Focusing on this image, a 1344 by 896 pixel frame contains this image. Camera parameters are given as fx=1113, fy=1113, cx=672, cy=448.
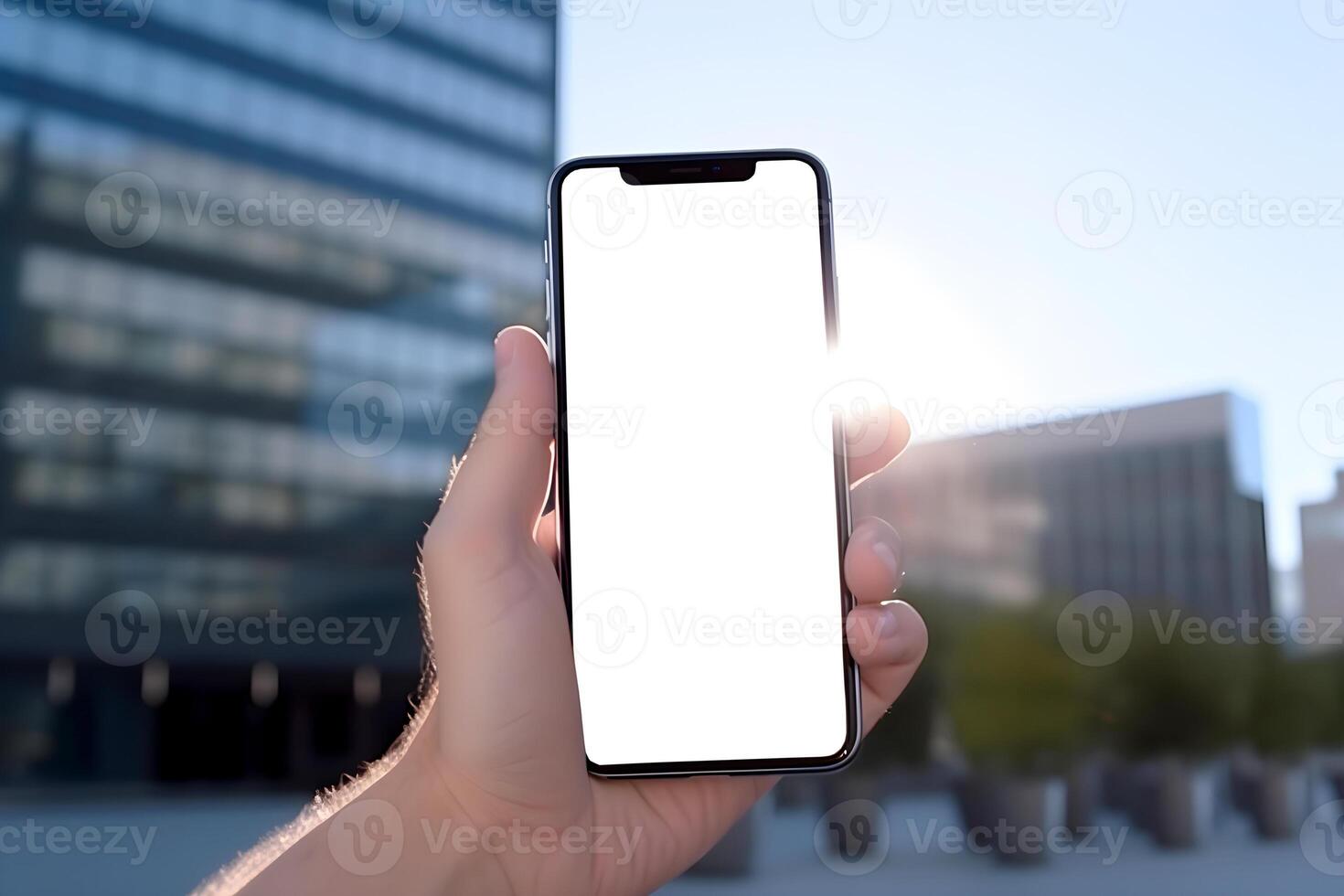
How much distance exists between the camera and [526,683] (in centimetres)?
207

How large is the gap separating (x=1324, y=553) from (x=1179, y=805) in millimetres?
9768

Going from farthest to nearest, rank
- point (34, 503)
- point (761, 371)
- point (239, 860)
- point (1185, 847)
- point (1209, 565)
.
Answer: point (1209, 565), point (34, 503), point (1185, 847), point (761, 371), point (239, 860)

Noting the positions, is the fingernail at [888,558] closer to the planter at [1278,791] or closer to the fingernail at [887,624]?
the fingernail at [887,624]

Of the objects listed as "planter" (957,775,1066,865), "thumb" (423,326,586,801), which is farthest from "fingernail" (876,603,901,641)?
"planter" (957,775,1066,865)

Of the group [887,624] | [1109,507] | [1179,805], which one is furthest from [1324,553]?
[887,624]

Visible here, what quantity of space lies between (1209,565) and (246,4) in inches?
1855

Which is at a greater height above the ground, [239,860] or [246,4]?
[246,4]

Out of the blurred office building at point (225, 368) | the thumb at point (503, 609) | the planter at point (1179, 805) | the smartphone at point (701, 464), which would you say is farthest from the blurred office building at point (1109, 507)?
the thumb at point (503, 609)

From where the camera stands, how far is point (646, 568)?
2.15 m

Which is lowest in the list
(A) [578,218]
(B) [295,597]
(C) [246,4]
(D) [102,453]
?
(B) [295,597]

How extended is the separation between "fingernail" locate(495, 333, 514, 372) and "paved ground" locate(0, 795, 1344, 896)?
1047 cm

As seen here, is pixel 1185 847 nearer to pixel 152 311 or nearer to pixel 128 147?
pixel 152 311

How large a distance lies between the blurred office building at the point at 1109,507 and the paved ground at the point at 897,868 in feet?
72.4

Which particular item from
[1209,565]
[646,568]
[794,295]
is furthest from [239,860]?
[1209,565]
